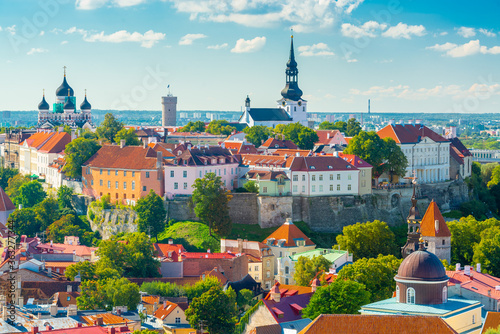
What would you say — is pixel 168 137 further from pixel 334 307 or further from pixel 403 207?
pixel 334 307

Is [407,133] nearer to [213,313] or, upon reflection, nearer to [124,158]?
[124,158]

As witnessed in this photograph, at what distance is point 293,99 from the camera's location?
131 meters

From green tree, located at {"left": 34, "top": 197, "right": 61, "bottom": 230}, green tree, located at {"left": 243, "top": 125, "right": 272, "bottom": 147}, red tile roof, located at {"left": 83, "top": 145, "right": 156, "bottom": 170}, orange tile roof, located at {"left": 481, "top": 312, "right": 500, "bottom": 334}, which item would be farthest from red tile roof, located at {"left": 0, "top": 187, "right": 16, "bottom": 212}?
orange tile roof, located at {"left": 481, "top": 312, "right": 500, "bottom": 334}

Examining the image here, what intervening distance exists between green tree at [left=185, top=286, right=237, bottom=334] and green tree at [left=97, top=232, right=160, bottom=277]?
11.1 m

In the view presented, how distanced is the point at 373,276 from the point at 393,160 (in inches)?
1139

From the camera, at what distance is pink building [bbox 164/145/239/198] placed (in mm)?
80875

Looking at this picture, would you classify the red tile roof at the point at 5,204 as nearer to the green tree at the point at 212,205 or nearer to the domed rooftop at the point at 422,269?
the green tree at the point at 212,205

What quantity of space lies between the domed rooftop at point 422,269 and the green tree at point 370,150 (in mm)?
38632

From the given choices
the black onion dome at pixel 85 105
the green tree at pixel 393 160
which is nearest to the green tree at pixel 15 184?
the green tree at pixel 393 160

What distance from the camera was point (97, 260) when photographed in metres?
72.4

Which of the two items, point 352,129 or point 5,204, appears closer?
point 5,204

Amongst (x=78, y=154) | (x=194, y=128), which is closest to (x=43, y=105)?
(x=194, y=128)

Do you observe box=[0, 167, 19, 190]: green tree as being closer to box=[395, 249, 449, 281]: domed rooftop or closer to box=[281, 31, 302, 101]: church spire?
box=[281, 31, 302, 101]: church spire

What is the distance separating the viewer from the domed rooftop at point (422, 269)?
49.2 meters
